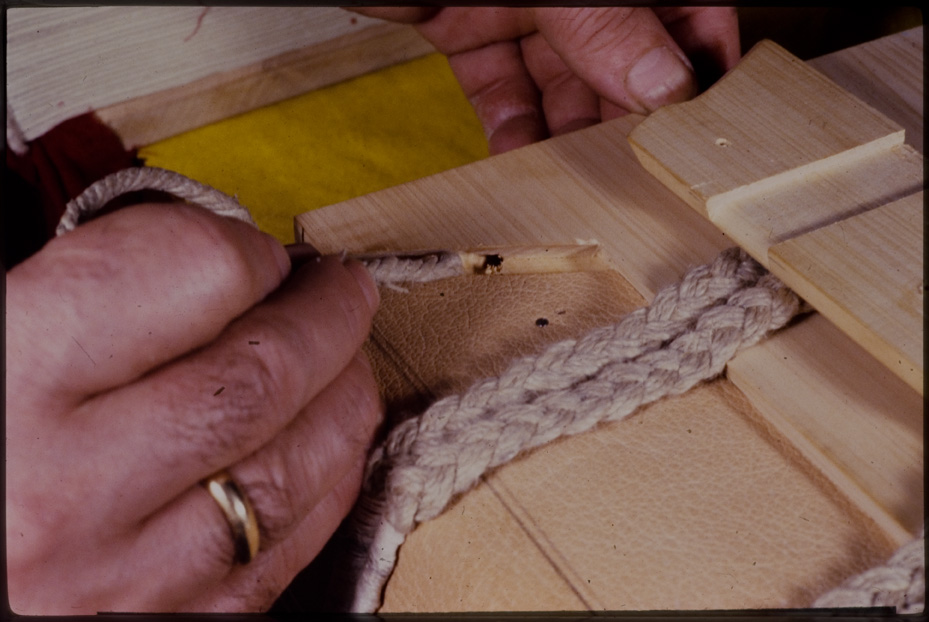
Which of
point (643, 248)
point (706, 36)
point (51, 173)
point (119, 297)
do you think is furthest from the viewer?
point (51, 173)

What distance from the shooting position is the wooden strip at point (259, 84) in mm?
1124

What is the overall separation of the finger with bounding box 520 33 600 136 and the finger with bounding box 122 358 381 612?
0.68 m

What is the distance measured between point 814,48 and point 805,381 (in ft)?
2.93

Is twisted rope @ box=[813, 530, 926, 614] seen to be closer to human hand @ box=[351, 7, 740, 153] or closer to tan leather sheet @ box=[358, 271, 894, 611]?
tan leather sheet @ box=[358, 271, 894, 611]

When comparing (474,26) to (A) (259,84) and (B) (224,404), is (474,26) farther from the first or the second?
(B) (224,404)

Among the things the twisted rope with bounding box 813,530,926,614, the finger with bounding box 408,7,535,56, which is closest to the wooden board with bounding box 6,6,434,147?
the finger with bounding box 408,7,535,56

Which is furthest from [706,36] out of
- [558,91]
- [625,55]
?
[558,91]

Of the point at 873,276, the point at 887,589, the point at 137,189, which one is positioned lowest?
the point at 887,589

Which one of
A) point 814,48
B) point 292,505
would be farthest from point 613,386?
point 814,48

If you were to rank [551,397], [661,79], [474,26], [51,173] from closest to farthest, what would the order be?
1. [551,397]
2. [661,79]
3. [51,173]
4. [474,26]

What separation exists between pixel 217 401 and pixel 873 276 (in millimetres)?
367

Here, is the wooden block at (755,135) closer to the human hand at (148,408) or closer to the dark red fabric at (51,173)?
the human hand at (148,408)

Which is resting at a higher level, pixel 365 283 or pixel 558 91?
pixel 365 283

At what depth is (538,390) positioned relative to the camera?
0.52 metres
